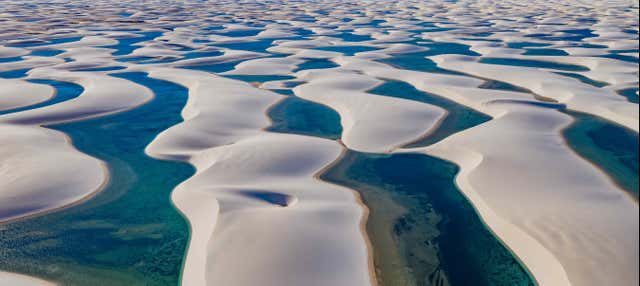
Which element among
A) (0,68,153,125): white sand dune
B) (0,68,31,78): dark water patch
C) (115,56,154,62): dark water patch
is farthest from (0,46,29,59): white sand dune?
(0,68,153,125): white sand dune

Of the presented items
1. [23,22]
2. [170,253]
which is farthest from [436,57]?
[23,22]

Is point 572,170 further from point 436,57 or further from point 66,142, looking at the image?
point 436,57

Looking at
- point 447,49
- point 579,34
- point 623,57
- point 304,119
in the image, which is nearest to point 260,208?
point 304,119

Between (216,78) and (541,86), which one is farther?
(216,78)

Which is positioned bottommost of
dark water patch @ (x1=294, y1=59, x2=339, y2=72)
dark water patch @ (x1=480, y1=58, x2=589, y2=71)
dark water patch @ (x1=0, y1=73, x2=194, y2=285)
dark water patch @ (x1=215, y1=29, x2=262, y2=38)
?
dark water patch @ (x1=215, y1=29, x2=262, y2=38)

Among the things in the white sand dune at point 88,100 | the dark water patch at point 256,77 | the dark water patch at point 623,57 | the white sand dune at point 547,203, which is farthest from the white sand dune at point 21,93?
the dark water patch at point 623,57

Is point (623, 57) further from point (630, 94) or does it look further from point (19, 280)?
point (19, 280)

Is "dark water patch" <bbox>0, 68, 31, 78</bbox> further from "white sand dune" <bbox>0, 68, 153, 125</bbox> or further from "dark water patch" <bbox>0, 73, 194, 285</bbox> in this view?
"dark water patch" <bbox>0, 73, 194, 285</bbox>
